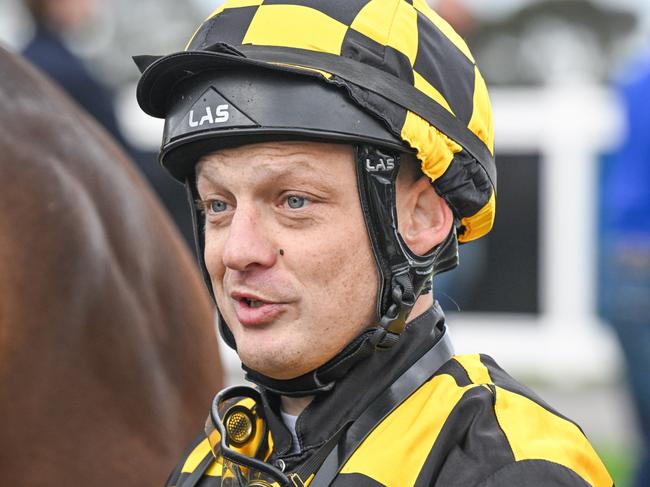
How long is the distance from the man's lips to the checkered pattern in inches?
13.2

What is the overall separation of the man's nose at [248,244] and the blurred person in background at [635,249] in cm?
292

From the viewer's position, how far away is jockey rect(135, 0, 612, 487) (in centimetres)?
196

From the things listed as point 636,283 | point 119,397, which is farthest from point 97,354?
point 636,283

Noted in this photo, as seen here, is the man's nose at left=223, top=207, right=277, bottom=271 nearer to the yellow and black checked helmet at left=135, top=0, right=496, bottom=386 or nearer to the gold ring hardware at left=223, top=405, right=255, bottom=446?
the yellow and black checked helmet at left=135, top=0, right=496, bottom=386

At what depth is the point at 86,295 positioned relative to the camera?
9.45 feet

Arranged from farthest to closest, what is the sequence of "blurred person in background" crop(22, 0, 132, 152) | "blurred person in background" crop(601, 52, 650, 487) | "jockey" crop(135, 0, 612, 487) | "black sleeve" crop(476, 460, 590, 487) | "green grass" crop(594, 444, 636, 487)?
"green grass" crop(594, 444, 636, 487) < "blurred person in background" crop(22, 0, 132, 152) < "blurred person in background" crop(601, 52, 650, 487) < "jockey" crop(135, 0, 612, 487) < "black sleeve" crop(476, 460, 590, 487)

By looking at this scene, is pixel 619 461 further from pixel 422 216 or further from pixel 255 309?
pixel 255 309

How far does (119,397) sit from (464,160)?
3.95 ft

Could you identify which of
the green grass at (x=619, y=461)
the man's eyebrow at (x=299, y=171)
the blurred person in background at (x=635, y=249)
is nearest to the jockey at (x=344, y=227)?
the man's eyebrow at (x=299, y=171)

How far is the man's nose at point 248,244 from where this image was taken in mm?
1966

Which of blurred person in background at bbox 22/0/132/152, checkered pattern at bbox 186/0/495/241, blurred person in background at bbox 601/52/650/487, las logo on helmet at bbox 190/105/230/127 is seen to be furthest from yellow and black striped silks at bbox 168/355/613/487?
blurred person in background at bbox 22/0/132/152

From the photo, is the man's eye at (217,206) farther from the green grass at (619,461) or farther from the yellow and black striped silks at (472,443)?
the green grass at (619,461)

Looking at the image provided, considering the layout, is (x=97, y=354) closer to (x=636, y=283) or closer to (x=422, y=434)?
(x=422, y=434)

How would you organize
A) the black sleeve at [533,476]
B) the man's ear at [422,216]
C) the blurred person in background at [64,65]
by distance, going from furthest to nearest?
the blurred person in background at [64,65] → the man's ear at [422,216] → the black sleeve at [533,476]
